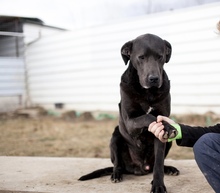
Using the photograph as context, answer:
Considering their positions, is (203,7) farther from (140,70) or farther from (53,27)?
(53,27)

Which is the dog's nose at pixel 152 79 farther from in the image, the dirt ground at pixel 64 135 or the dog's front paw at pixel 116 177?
the dirt ground at pixel 64 135

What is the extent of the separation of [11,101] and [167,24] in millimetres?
6047

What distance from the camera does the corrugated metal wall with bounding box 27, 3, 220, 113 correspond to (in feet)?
24.5

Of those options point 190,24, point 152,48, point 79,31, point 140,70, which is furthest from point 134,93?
point 79,31

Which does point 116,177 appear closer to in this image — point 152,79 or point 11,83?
point 152,79

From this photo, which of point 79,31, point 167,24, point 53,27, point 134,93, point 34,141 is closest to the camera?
point 134,93

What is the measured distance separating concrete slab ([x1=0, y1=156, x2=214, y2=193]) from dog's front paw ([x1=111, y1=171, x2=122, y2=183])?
0.05 meters

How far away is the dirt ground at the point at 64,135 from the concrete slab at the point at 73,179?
1.48m

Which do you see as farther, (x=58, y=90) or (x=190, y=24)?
(x=58, y=90)

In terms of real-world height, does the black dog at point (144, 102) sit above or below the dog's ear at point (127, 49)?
below

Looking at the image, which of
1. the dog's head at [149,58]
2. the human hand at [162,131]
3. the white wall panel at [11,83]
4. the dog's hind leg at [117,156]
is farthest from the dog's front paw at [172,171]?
the white wall panel at [11,83]

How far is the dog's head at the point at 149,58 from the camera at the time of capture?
2720 mm

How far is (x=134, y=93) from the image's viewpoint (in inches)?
111

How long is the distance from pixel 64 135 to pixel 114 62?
2.99m
